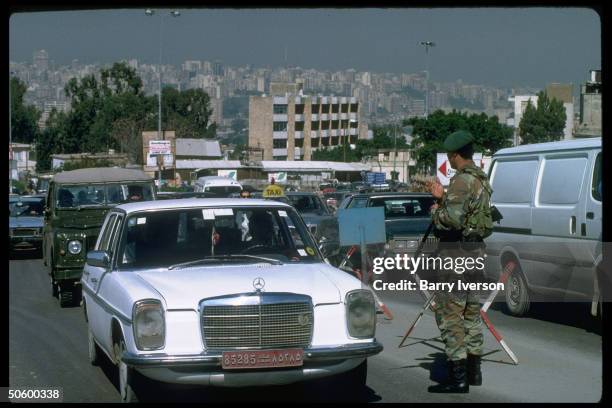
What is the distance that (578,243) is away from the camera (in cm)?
1053

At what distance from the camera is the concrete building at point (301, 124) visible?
114m

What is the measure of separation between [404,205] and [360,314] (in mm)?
10931

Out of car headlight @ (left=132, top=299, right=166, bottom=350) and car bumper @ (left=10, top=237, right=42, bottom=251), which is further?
car bumper @ (left=10, top=237, right=42, bottom=251)

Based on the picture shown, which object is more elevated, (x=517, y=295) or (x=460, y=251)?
(x=460, y=251)

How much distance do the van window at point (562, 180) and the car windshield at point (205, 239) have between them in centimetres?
387

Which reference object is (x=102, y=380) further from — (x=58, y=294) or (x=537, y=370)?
(x=58, y=294)

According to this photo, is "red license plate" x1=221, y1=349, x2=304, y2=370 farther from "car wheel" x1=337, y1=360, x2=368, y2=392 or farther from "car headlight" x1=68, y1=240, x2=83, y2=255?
"car headlight" x1=68, y1=240, x2=83, y2=255

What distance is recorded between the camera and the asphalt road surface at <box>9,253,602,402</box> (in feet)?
24.6

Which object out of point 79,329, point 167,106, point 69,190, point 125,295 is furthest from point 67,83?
point 125,295

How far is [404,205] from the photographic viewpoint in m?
17.8

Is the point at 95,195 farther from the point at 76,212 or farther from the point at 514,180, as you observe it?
the point at 514,180

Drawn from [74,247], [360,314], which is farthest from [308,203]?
[360,314]

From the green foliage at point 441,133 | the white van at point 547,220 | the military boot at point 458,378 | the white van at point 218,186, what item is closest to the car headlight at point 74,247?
the white van at point 547,220

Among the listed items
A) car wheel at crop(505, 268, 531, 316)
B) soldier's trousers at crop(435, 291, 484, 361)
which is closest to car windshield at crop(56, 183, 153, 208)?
car wheel at crop(505, 268, 531, 316)
